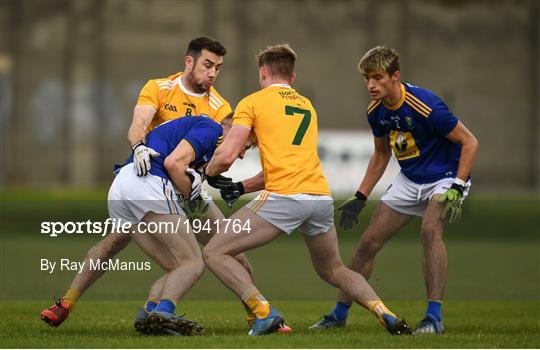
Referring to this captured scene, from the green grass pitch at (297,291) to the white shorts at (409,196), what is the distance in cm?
99

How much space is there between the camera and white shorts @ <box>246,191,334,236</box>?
754cm

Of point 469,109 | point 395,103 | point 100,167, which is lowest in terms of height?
→ point 100,167

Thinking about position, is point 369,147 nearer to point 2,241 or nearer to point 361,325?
point 2,241

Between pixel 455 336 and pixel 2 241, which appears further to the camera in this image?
pixel 2 241

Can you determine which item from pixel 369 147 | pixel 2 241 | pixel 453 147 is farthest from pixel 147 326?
pixel 369 147

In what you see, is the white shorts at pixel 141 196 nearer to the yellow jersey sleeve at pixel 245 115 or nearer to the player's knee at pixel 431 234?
the yellow jersey sleeve at pixel 245 115

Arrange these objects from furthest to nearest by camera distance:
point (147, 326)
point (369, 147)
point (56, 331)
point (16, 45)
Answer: point (16, 45) < point (369, 147) < point (56, 331) < point (147, 326)

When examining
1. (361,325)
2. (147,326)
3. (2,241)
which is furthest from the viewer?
(2,241)

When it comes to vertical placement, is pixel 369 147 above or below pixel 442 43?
below

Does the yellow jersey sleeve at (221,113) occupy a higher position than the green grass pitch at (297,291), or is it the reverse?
the yellow jersey sleeve at (221,113)

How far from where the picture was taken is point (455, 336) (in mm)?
7762

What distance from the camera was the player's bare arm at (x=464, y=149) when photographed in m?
8.20

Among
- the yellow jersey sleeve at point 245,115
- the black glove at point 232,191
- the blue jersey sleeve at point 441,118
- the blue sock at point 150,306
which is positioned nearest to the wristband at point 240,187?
the black glove at point 232,191

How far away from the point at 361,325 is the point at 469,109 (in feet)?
93.2
